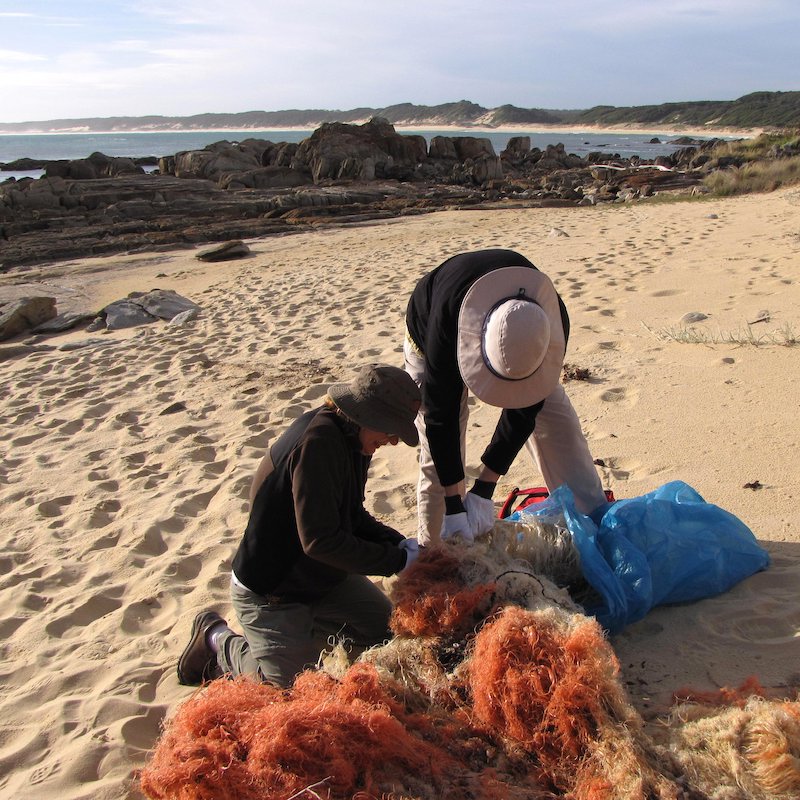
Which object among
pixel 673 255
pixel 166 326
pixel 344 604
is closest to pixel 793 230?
pixel 673 255

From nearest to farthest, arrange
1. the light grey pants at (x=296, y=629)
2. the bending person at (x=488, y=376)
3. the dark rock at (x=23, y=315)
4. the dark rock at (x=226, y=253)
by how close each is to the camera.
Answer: the bending person at (x=488, y=376), the light grey pants at (x=296, y=629), the dark rock at (x=23, y=315), the dark rock at (x=226, y=253)

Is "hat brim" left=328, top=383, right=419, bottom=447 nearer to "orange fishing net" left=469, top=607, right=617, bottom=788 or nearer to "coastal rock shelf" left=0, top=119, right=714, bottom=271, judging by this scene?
"orange fishing net" left=469, top=607, right=617, bottom=788

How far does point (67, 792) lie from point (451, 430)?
5.96 feet

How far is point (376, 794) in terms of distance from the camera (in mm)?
1754

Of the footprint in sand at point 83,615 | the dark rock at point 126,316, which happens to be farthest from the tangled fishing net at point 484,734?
the dark rock at point 126,316

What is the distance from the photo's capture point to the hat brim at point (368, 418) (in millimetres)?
2303

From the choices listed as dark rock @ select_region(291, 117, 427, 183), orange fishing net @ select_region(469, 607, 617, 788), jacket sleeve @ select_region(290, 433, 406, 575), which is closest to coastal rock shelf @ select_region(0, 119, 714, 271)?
dark rock @ select_region(291, 117, 427, 183)

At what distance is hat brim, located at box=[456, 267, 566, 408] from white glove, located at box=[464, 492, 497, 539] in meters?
0.47

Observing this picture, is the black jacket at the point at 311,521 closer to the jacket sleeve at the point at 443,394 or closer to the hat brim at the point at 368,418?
the hat brim at the point at 368,418

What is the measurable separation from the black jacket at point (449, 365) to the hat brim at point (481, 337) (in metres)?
0.08

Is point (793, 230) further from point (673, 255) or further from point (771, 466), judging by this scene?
point (771, 466)

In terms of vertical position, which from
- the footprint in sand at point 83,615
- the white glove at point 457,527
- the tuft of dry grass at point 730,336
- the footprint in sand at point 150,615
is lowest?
the footprint in sand at point 83,615

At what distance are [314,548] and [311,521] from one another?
0.10 metres

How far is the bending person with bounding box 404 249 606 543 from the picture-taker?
2.44 metres
